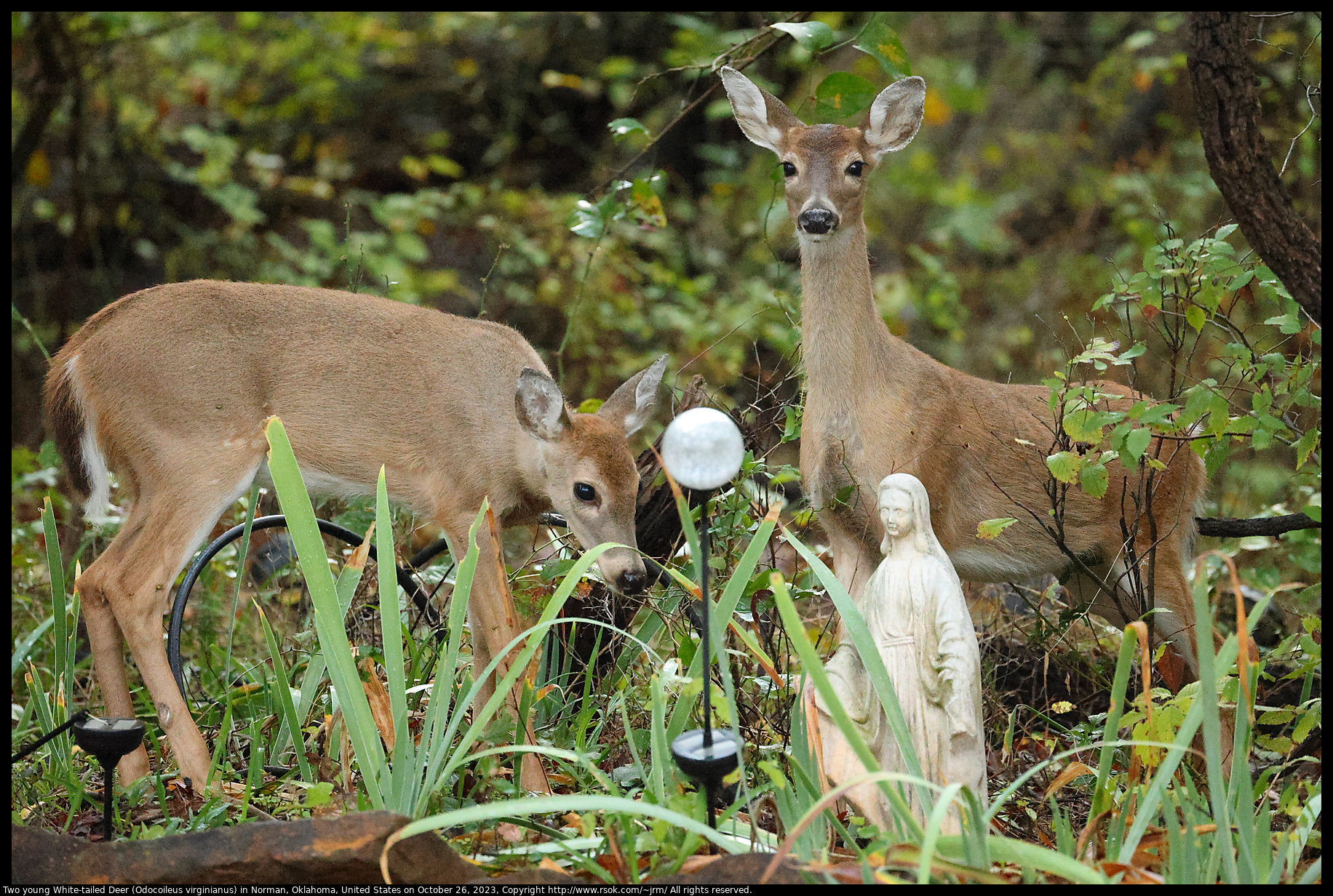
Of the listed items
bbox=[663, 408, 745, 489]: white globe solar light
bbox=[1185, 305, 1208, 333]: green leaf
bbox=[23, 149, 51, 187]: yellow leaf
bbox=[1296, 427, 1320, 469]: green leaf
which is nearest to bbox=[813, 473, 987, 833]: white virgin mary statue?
bbox=[663, 408, 745, 489]: white globe solar light

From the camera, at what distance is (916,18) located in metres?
14.5

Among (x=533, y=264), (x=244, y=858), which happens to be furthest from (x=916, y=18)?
(x=244, y=858)

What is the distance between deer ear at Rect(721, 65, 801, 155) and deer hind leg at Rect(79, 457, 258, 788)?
2146mm

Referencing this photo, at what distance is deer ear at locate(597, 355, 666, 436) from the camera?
4.50 m

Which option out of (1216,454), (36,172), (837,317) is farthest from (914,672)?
(36,172)

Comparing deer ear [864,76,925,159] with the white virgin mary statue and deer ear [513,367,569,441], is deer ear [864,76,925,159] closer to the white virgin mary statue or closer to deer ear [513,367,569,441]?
deer ear [513,367,569,441]

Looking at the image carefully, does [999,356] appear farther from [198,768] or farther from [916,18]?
[198,768]

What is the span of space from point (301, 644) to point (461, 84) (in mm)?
7544

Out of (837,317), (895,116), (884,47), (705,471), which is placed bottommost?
(705,471)

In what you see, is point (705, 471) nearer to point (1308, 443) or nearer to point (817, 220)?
point (817, 220)

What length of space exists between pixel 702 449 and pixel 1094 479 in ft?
5.03

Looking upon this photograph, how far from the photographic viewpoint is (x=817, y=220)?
3.93 metres

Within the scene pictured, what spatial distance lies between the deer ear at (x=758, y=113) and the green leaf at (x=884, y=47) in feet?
1.45

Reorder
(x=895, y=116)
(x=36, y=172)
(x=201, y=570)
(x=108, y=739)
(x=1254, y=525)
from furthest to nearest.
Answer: (x=36, y=172) < (x=201, y=570) < (x=1254, y=525) < (x=895, y=116) < (x=108, y=739)
